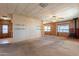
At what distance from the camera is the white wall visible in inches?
334

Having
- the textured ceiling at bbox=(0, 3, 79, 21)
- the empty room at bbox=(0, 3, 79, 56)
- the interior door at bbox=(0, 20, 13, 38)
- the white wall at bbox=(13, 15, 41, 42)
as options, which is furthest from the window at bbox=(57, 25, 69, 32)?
the interior door at bbox=(0, 20, 13, 38)

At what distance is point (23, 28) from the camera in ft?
30.7

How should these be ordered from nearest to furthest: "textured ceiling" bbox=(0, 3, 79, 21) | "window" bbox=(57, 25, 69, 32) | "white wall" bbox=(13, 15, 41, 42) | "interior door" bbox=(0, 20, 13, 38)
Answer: "textured ceiling" bbox=(0, 3, 79, 21), "white wall" bbox=(13, 15, 41, 42), "interior door" bbox=(0, 20, 13, 38), "window" bbox=(57, 25, 69, 32)

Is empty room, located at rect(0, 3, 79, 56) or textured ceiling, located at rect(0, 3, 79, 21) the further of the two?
empty room, located at rect(0, 3, 79, 56)

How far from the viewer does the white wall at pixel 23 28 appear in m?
8.49

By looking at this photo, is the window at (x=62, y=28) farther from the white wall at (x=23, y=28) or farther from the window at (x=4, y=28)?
the window at (x=4, y=28)

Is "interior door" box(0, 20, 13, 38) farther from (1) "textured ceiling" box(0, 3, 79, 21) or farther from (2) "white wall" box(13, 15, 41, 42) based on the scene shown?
(1) "textured ceiling" box(0, 3, 79, 21)

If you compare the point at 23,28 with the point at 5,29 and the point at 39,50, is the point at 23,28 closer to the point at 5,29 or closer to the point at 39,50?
the point at 39,50

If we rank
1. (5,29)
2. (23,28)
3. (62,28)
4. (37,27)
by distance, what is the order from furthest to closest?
(62,28), (5,29), (37,27), (23,28)

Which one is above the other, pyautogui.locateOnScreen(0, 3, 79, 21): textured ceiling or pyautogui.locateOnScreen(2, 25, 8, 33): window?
pyautogui.locateOnScreen(0, 3, 79, 21): textured ceiling

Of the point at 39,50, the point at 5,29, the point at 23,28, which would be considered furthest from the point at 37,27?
the point at 39,50

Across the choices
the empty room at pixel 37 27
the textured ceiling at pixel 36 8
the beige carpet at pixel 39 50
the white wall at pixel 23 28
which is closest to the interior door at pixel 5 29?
the empty room at pixel 37 27

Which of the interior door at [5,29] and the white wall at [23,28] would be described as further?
the interior door at [5,29]

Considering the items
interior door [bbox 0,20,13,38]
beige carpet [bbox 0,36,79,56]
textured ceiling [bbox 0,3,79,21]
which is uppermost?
textured ceiling [bbox 0,3,79,21]
